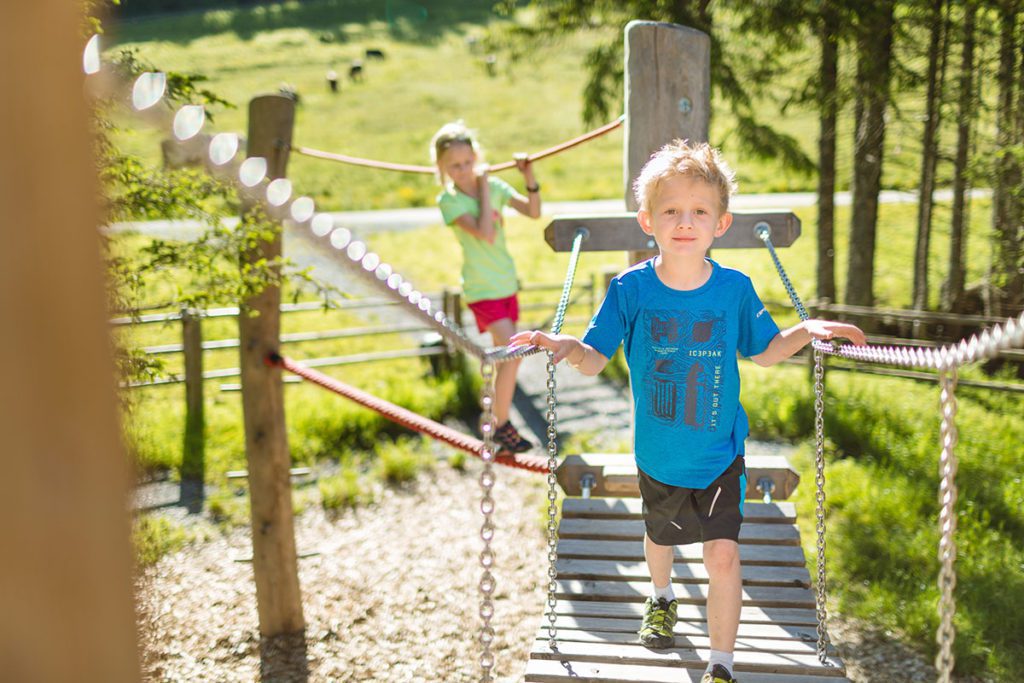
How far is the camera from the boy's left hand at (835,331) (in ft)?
7.80

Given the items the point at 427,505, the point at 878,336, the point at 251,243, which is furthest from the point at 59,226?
the point at 878,336

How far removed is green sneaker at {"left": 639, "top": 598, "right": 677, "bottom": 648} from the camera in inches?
114

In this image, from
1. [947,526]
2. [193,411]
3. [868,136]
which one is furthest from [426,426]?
[868,136]

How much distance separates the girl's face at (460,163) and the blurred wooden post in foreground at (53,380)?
3.36 m

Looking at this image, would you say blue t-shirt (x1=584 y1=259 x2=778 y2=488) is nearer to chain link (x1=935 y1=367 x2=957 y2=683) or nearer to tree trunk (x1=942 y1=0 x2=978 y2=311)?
chain link (x1=935 y1=367 x2=957 y2=683)

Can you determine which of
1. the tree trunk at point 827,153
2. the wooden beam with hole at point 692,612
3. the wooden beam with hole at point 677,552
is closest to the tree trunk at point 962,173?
the tree trunk at point 827,153

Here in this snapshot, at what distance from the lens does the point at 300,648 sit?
486 cm

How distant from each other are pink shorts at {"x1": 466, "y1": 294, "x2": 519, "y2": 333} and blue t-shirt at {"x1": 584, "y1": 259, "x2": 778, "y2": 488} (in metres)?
1.78

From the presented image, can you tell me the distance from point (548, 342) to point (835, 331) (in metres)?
0.70

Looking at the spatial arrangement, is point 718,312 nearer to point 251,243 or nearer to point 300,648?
point 251,243

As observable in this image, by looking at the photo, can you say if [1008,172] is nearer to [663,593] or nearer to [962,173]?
[962,173]

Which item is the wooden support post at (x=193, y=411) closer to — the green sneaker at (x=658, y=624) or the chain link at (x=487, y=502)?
the green sneaker at (x=658, y=624)

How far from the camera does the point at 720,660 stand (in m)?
2.60

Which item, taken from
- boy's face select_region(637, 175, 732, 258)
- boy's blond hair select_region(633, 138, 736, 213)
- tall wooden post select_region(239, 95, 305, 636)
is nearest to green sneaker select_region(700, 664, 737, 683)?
boy's face select_region(637, 175, 732, 258)
